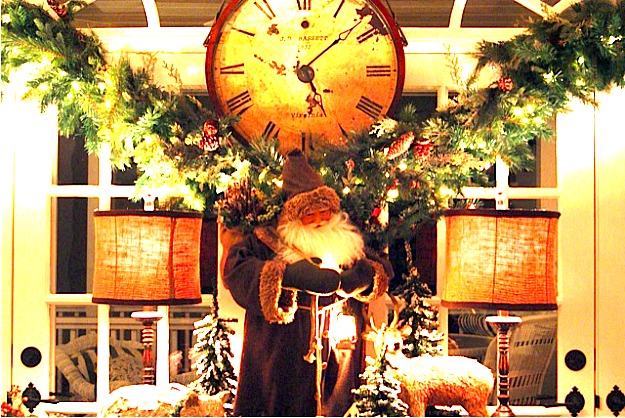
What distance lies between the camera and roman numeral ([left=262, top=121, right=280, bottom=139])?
2.85 m

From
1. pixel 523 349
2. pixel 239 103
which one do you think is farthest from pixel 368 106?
pixel 523 349

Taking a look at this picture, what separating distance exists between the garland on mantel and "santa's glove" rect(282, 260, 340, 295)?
22 centimetres

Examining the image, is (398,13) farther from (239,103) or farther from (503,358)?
(503,358)

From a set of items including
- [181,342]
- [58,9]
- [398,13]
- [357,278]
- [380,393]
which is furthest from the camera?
[398,13]

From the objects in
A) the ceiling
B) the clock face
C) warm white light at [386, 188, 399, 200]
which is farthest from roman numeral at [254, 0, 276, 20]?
warm white light at [386, 188, 399, 200]

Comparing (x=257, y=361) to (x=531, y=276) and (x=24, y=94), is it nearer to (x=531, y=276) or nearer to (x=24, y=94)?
(x=531, y=276)

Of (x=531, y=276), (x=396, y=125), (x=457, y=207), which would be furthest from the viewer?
(x=457, y=207)

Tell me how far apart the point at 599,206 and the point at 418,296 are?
0.63 m

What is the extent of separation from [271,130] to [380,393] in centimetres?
83

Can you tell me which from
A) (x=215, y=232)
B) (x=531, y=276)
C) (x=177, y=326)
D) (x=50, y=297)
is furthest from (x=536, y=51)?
(x=50, y=297)

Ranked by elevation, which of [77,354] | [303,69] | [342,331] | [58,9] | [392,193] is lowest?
[77,354]

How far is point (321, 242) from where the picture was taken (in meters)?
2.54

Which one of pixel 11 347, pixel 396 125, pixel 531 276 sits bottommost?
pixel 11 347

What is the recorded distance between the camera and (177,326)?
300 cm
